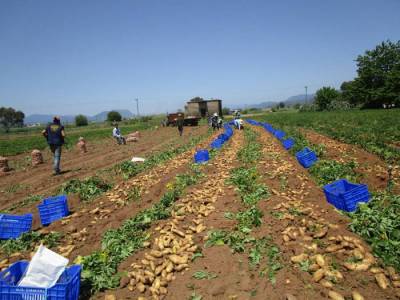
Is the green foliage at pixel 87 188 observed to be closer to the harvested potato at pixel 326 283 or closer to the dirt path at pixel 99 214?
the dirt path at pixel 99 214

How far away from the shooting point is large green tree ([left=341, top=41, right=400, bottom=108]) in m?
54.3

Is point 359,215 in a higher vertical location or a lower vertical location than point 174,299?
higher

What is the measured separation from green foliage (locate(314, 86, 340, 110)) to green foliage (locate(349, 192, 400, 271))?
76705mm

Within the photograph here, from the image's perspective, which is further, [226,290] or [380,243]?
[380,243]

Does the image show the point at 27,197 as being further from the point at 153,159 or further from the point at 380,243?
the point at 380,243

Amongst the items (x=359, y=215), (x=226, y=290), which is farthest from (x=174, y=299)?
(x=359, y=215)

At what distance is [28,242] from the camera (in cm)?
552

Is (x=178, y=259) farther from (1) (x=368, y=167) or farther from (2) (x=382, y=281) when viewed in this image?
(1) (x=368, y=167)

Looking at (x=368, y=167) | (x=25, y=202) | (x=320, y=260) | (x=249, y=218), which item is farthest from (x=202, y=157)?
(x=320, y=260)

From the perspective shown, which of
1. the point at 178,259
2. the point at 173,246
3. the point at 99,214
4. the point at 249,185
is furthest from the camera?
the point at 249,185

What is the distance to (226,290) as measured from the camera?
369 cm

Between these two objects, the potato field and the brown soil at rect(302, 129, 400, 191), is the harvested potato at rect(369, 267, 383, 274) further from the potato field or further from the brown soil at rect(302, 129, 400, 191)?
the brown soil at rect(302, 129, 400, 191)

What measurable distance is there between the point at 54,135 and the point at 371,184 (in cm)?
1130

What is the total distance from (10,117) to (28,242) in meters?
149
